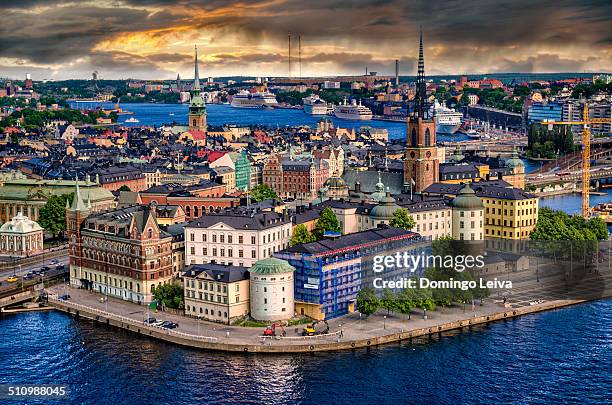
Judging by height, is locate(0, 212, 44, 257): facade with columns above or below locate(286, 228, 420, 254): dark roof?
below

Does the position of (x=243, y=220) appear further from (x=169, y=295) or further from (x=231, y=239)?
(x=169, y=295)

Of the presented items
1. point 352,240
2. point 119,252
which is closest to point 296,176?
point 119,252

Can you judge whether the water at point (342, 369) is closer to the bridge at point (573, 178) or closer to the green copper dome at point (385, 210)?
the green copper dome at point (385, 210)

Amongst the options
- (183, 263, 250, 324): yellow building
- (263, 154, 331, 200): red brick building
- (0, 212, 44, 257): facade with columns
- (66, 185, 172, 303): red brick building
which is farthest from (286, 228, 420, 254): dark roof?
(263, 154, 331, 200): red brick building

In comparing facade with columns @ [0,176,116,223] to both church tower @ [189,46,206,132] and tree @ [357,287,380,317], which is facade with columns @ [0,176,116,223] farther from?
church tower @ [189,46,206,132]

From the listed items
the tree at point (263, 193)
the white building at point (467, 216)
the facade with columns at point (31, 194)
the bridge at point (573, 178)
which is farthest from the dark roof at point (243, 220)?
the bridge at point (573, 178)

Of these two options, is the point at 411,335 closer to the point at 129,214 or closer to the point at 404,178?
the point at 129,214
